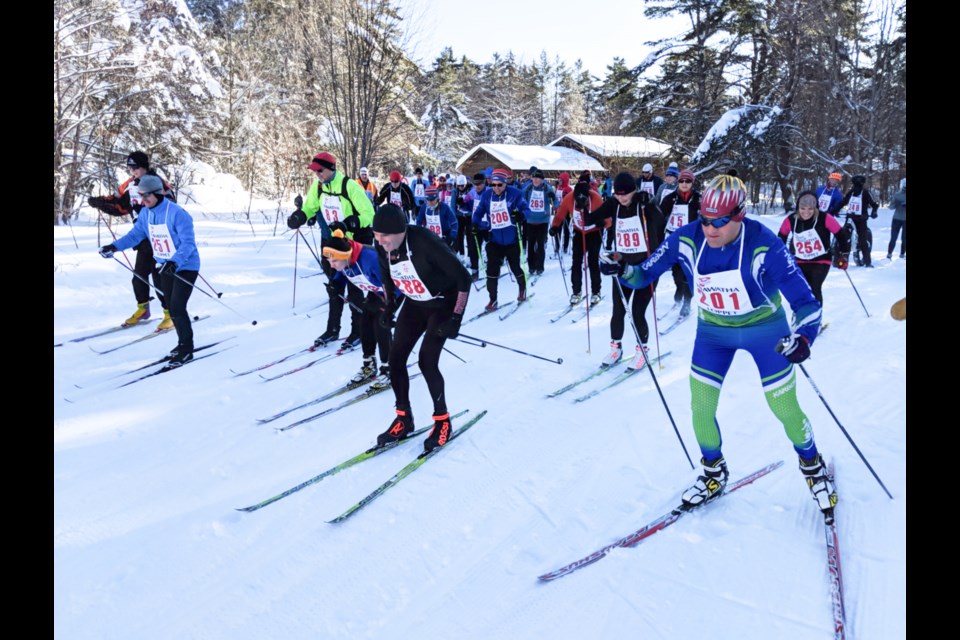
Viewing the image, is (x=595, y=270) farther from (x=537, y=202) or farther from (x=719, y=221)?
(x=719, y=221)

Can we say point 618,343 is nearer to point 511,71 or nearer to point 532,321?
point 532,321

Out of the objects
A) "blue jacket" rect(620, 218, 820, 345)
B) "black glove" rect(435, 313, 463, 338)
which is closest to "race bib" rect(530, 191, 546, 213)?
"black glove" rect(435, 313, 463, 338)

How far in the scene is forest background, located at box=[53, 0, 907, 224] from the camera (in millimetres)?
14445

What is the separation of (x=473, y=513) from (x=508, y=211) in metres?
5.76

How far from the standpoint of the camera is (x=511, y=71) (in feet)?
171

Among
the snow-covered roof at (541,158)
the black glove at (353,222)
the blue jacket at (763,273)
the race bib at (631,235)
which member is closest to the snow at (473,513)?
the blue jacket at (763,273)

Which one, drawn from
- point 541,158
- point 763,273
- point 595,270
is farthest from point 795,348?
point 541,158

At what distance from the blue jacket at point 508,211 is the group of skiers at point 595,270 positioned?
2 cm

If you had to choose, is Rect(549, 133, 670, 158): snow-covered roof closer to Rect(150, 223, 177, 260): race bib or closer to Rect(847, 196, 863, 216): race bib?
Rect(847, 196, 863, 216): race bib

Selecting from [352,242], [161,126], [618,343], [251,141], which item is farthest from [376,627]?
[251,141]

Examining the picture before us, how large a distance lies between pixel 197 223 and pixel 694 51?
70.3 feet

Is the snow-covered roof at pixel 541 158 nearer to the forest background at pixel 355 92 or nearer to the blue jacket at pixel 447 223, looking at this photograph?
the forest background at pixel 355 92

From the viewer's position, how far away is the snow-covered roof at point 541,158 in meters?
31.2

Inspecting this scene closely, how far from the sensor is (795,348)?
2.80 meters
